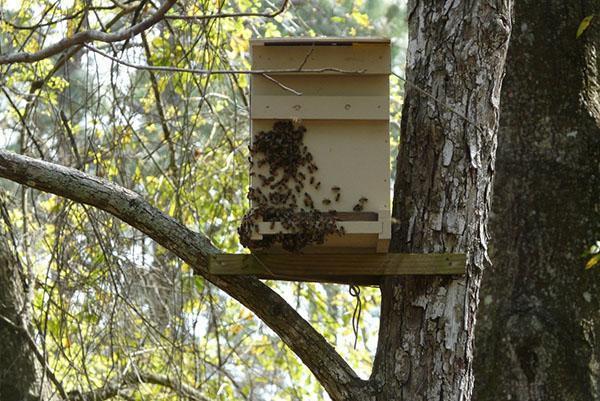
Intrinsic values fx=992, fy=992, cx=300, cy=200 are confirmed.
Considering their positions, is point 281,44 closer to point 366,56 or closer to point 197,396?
point 366,56

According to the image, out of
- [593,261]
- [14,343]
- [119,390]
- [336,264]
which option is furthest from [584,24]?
[14,343]

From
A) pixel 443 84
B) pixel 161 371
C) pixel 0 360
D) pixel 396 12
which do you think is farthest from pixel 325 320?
pixel 396 12

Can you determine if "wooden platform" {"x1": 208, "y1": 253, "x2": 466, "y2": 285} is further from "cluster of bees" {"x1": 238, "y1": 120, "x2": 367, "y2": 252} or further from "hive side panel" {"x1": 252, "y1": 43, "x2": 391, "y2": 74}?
"hive side panel" {"x1": 252, "y1": 43, "x2": 391, "y2": 74}

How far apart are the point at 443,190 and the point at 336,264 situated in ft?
1.32

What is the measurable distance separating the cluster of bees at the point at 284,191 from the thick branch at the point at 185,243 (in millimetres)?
163

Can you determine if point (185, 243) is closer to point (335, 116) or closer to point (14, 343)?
point (335, 116)

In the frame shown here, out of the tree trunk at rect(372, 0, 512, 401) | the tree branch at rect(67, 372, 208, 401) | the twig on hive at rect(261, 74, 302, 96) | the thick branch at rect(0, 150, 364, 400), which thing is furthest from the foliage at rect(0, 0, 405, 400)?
the tree trunk at rect(372, 0, 512, 401)

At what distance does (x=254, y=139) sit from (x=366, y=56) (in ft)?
1.39

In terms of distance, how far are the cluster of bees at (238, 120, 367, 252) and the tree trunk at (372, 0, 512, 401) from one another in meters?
0.27

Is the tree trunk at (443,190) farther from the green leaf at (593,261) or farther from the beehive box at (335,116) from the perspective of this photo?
the green leaf at (593,261)

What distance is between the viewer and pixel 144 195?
570cm

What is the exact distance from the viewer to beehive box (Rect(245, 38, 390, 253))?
294 cm

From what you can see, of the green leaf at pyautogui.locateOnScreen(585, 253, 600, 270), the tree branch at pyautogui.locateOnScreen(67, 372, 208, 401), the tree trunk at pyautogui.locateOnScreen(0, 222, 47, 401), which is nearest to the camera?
the green leaf at pyautogui.locateOnScreen(585, 253, 600, 270)

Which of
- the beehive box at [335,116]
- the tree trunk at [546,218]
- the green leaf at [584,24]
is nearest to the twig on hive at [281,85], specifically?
the beehive box at [335,116]
